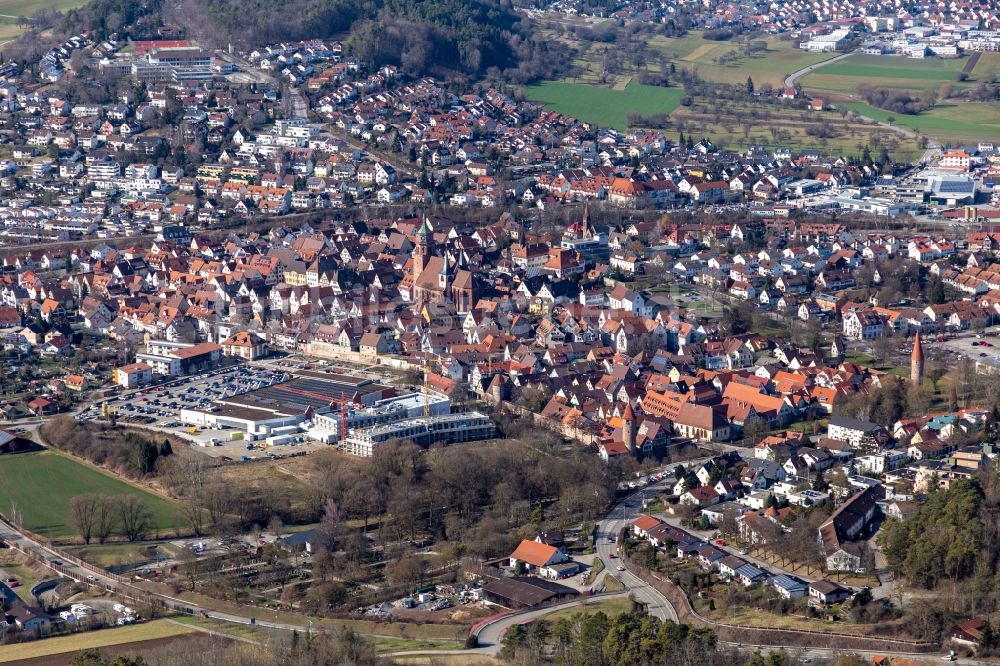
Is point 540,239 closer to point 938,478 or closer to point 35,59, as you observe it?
point 938,478

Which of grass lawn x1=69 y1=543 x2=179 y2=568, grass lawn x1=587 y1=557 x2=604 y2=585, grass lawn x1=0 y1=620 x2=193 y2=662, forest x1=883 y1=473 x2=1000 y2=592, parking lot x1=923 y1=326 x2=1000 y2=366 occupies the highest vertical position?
forest x1=883 y1=473 x2=1000 y2=592

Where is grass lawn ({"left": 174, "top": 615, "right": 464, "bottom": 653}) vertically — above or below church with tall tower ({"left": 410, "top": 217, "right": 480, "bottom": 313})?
above

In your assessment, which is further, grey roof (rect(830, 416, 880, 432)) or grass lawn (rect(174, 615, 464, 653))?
grey roof (rect(830, 416, 880, 432))

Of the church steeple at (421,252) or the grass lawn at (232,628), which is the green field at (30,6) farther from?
the grass lawn at (232,628)

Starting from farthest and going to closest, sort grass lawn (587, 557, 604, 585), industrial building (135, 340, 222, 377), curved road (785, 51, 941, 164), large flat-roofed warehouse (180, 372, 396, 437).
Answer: curved road (785, 51, 941, 164), industrial building (135, 340, 222, 377), large flat-roofed warehouse (180, 372, 396, 437), grass lawn (587, 557, 604, 585)

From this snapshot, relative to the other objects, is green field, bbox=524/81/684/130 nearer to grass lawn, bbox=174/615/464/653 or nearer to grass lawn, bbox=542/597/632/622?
grass lawn, bbox=542/597/632/622

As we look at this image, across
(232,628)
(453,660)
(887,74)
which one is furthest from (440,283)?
(887,74)

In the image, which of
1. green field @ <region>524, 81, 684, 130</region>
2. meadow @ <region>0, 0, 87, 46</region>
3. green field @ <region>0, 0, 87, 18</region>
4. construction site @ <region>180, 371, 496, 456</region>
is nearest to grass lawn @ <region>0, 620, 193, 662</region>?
construction site @ <region>180, 371, 496, 456</region>
